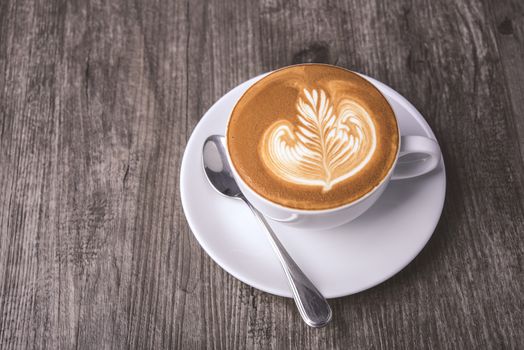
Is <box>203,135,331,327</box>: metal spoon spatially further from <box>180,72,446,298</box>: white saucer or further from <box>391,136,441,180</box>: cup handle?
<box>391,136,441,180</box>: cup handle

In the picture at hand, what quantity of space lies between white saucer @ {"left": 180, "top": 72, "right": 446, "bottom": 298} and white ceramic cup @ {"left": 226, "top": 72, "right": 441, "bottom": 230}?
0.15 feet

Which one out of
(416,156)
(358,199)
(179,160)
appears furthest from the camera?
(179,160)

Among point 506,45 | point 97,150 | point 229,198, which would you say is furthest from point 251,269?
point 506,45

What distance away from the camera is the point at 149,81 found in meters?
1.10

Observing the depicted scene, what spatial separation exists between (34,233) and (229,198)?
0.42 metres

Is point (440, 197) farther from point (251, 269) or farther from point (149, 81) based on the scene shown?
point (149, 81)

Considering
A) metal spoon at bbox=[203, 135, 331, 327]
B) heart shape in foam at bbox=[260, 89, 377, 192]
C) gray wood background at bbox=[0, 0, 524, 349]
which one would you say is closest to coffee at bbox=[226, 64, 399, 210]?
heart shape in foam at bbox=[260, 89, 377, 192]

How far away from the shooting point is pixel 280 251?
82 cm

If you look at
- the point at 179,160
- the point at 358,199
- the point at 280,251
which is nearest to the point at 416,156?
the point at 358,199

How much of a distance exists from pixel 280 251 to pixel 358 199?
172 mm

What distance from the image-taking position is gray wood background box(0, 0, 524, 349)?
2.90 ft

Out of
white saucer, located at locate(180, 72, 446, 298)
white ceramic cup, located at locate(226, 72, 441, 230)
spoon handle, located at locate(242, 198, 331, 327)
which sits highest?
white ceramic cup, located at locate(226, 72, 441, 230)

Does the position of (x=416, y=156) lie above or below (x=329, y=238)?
above

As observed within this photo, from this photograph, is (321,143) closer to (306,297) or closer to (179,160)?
(306,297)
